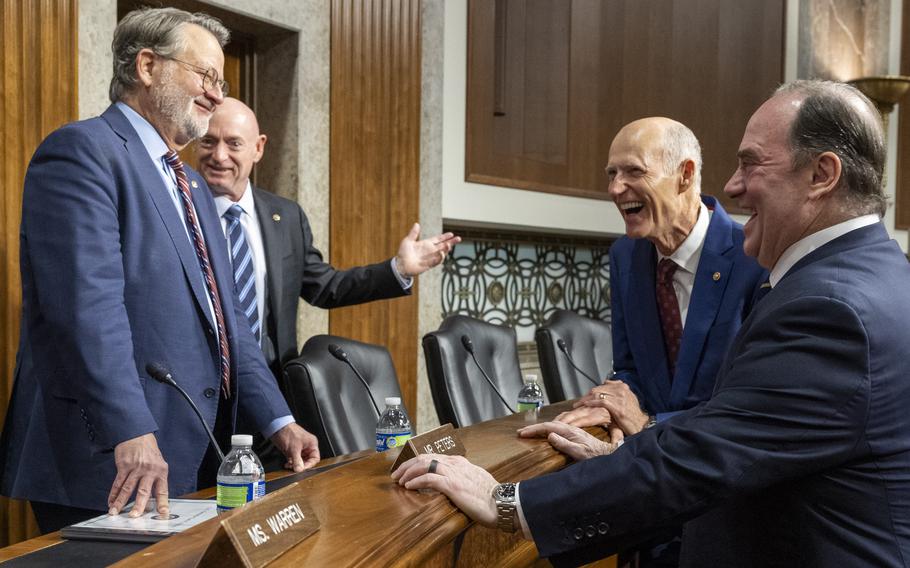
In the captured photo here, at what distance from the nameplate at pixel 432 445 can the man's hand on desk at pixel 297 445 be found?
48 cm

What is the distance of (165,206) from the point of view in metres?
2.20

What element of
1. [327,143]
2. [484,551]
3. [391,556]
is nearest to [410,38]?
[327,143]

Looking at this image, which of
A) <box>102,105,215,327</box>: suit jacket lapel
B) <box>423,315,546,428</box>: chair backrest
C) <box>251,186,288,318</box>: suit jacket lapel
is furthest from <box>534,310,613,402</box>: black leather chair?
<box>102,105,215,327</box>: suit jacket lapel

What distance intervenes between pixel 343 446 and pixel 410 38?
9.52ft

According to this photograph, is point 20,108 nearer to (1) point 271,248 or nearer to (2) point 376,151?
(1) point 271,248

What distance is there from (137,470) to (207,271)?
59cm

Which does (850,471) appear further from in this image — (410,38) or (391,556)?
(410,38)

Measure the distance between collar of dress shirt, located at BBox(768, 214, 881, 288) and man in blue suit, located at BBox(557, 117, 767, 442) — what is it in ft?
2.75

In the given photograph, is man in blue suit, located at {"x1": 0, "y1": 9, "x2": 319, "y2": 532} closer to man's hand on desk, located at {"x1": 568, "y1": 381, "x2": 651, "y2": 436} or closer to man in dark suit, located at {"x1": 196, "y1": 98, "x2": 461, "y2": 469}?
man's hand on desk, located at {"x1": 568, "y1": 381, "x2": 651, "y2": 436}

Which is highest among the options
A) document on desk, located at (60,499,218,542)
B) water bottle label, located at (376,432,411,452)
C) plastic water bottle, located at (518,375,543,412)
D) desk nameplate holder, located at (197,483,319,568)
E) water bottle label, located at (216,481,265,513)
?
desk nameplate holder, located at (197,483,319,568)

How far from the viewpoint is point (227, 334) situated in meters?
2.32

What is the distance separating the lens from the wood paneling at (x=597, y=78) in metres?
5.57

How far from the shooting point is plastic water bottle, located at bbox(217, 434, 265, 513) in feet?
5.27

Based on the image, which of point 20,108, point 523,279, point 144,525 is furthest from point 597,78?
point 144,525
